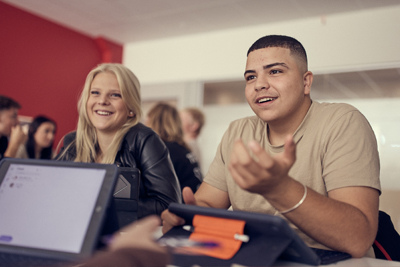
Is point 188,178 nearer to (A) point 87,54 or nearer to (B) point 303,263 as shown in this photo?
(B) point 303,263

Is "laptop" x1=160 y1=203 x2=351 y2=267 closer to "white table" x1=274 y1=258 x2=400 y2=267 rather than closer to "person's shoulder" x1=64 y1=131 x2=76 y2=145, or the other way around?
"white table" x1=274 y1=258 x2=400 y2=267

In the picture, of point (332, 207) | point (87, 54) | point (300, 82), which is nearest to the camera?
point (332, 207)

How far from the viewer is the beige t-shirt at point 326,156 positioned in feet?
3.14

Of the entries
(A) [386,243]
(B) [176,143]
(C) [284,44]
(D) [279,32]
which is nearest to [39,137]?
(B) [176,143]

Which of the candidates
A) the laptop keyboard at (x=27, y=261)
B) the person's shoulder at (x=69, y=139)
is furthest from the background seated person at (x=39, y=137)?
the laptop keyboard at (x=27, y=261)

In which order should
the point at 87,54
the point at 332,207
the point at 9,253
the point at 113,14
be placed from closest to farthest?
1. the point at 9,253
2. the point at 332,207
3. the point at 113,14
4. the point at 87,54

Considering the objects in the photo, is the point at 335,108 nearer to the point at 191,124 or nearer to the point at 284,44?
the point at 284,44

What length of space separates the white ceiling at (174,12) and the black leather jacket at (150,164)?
226 centimetres

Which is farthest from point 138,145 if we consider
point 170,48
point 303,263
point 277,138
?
point 170,48

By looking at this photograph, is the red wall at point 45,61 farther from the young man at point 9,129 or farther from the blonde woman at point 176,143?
the blonde woman at point 176,143

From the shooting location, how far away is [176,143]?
2463mm

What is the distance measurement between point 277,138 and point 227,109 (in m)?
2.96

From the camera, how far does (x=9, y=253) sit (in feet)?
2.09

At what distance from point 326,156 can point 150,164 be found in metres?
0.77
